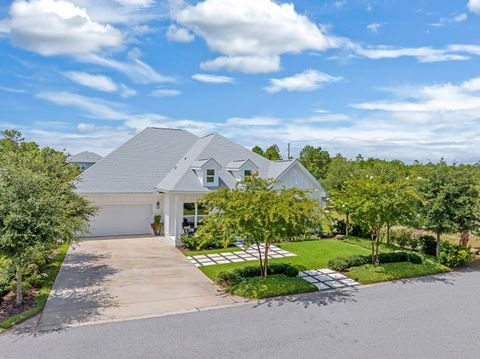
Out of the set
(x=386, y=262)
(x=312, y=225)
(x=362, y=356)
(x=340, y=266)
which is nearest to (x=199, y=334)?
(x=362, y=356)

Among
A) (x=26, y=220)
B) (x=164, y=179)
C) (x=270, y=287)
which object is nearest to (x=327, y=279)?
(x=270, y=287)

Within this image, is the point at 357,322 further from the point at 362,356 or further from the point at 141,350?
the point at 141,350

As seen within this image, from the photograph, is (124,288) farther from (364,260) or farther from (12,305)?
(364,260)

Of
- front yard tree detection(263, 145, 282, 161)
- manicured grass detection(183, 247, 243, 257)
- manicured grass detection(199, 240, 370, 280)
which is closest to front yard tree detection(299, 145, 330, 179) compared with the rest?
front yard tree detection(263, 145, 282, 161)

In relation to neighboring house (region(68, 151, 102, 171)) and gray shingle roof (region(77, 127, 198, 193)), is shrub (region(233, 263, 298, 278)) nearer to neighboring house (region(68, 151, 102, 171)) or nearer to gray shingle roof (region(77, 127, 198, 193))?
gray shingle roof (region(77, 127, 198, 193))

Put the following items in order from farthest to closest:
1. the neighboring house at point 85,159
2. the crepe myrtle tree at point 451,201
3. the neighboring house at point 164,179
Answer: the neighboring house at point 85,159
the neighboring house at point 164,179
the crepe myrtle tree at point 451,201

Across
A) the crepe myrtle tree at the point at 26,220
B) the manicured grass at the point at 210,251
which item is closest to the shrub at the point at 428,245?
the manicured grass at the point at 210,251

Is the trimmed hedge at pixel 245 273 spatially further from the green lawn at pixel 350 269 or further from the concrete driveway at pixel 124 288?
the green lawn at pixel 350 269
